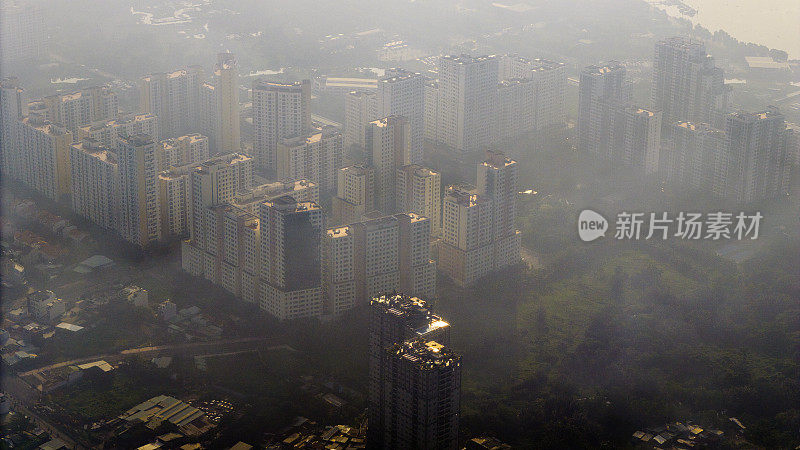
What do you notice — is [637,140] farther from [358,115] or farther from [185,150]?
[185,150]

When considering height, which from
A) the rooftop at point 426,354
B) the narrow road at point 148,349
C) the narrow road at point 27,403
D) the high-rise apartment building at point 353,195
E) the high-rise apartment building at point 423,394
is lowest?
the narrow road at point 27,403

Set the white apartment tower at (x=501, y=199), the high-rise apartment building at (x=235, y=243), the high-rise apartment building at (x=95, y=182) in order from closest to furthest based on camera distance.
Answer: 1. the high-rise apartment building at (x=235, y=243)
2. the white apartment tower at (x=501, y=199)
3. the high-rise apartment building at (x=95, y=182)

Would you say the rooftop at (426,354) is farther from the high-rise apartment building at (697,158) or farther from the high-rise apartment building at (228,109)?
the high-rise apartment building at (228,109)

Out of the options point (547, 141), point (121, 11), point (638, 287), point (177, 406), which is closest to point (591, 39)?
point (547, 141)

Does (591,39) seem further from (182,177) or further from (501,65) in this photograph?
(182,177)

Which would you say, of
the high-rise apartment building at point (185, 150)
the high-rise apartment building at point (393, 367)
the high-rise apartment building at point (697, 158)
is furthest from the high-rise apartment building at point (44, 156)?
the high-rise apartment building at point (697, 158)

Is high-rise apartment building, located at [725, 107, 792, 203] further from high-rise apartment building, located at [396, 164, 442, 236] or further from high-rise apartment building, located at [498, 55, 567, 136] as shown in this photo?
high-rise apartment building, located at [396, 164, 442, 236]
